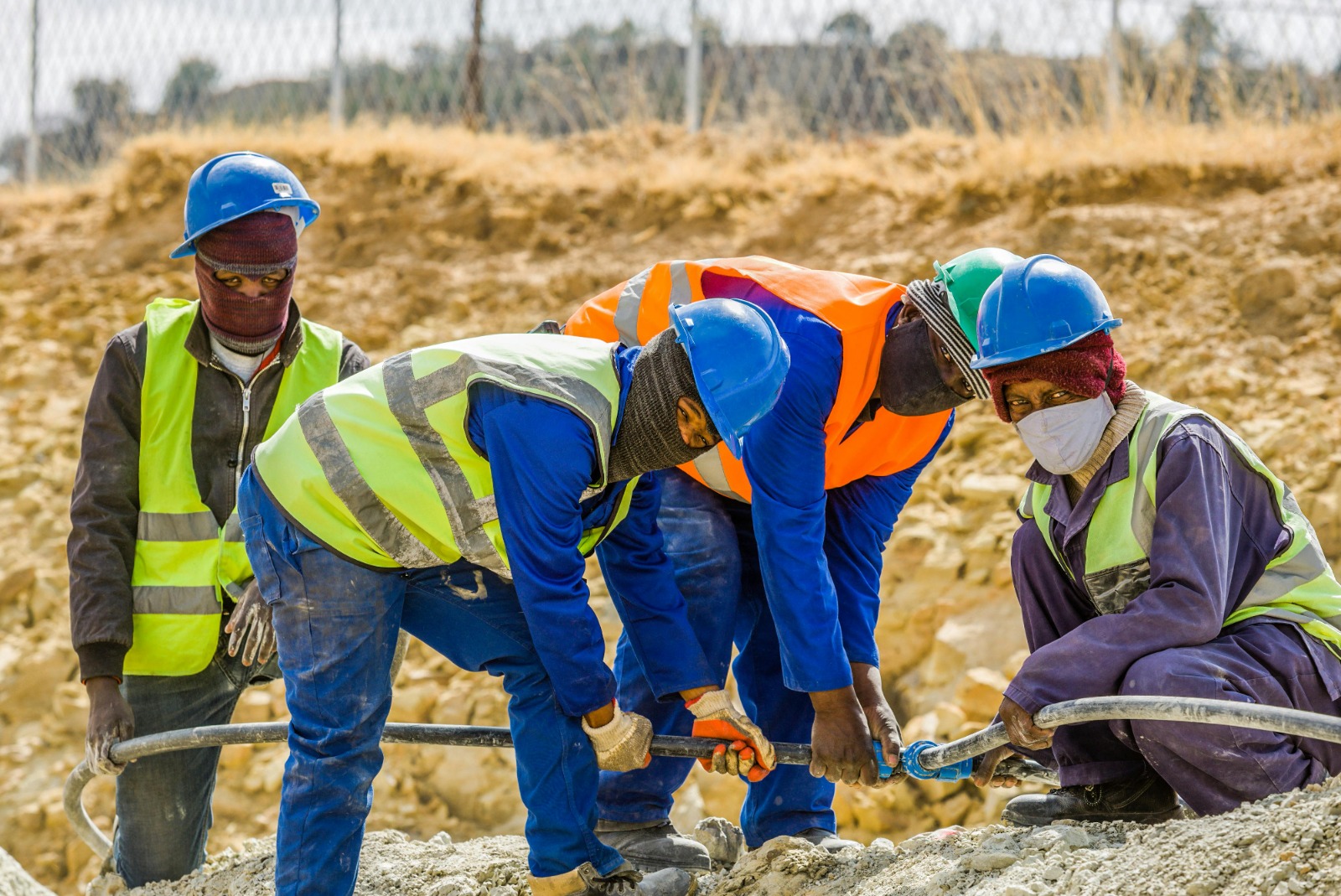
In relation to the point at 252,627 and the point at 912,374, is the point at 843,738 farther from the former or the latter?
the point at 252,627

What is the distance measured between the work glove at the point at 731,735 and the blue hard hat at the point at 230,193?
187 centimetres

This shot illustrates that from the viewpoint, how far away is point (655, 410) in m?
2.94

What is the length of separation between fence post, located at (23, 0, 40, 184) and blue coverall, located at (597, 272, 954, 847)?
30.7ft

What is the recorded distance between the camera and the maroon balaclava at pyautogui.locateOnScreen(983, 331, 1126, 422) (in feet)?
9.95

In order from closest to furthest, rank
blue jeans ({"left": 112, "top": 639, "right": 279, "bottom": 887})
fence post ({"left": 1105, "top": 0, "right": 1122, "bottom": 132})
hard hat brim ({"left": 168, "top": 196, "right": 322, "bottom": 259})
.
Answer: hard hat brim ({"left": 168, "top": 196, "right": 322, "bottom": 259}), blue jeans ({"left": 112, "top": 639, "right": 279, "bottom": 887}), fence post ({"left": 1105, "top": 0, "right": 1122, "bottom": 132})

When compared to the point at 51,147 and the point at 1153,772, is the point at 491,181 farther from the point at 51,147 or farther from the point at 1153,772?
the point at 1153,772

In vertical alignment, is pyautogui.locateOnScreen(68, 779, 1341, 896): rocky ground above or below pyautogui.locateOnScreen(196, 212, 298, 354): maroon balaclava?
below

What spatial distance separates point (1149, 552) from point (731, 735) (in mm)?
1117

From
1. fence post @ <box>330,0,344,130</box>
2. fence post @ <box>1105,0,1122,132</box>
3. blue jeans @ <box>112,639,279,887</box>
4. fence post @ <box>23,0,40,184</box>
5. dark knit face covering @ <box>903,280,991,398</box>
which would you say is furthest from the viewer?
fence post @ <box>23,0,40,184</box>

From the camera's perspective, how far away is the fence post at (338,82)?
973 cm

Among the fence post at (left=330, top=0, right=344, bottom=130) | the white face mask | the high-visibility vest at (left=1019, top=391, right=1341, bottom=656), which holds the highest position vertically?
the fence post at (left=330, top=0, right=344, bottom=130)

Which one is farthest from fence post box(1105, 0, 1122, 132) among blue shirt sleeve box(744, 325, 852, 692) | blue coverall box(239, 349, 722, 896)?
blue coverall box(239, 349, 722, 896)

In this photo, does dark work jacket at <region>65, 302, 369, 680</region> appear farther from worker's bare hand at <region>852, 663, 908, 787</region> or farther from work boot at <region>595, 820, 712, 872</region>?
worker's bare hand at <region>852, 663, 908, 787</region>

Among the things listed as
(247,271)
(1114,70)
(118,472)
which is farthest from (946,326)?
(1114,70)
